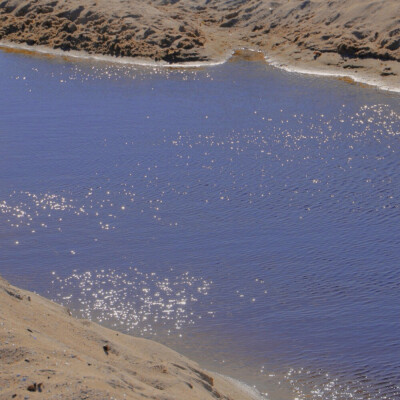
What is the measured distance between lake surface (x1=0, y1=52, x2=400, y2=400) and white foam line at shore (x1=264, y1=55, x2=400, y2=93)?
1.92ft

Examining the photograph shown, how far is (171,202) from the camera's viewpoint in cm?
1161

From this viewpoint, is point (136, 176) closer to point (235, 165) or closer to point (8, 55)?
point (235, 165)

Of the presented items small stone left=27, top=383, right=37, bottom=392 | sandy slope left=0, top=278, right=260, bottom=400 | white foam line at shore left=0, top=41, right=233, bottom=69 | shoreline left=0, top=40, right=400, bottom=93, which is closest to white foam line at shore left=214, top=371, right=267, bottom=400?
sandy slope left=0, top=278, right=260, bottom=400

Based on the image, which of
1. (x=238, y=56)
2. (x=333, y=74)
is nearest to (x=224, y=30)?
(x=238, y=56)

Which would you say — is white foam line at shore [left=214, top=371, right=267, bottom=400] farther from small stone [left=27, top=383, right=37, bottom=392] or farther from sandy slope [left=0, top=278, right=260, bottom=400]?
small stone [left=27, top=383, right=37, bottom=392]

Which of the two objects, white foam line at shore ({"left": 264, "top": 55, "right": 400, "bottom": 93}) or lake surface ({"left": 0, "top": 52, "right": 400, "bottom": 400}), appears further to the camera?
white foam line at shore ({"left": 264, "top": 55, "right": 400, "bottom": 93})

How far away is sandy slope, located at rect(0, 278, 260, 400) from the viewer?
4590 millimetres

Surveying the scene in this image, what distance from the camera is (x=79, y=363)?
199 inches

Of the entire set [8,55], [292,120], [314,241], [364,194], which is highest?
[8,55]

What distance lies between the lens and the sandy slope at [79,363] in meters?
4.59

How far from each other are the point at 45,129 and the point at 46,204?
4.39 metres

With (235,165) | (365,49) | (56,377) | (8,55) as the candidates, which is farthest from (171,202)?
(8,55)

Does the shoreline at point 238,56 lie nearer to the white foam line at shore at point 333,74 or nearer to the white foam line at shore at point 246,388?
the white foam line at shore at point 333,74

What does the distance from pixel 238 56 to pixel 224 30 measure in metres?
3.49
